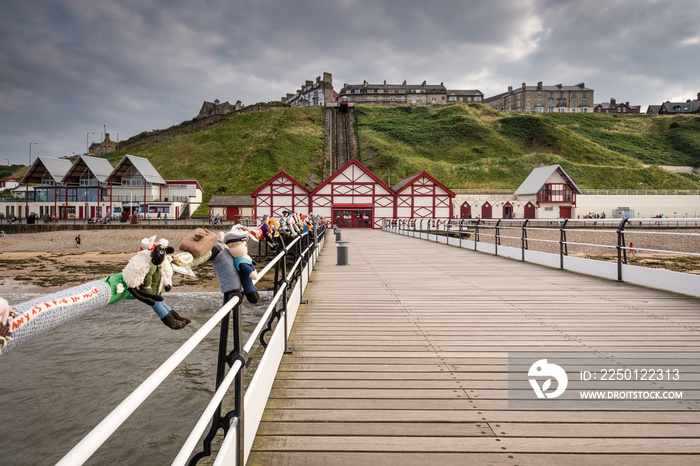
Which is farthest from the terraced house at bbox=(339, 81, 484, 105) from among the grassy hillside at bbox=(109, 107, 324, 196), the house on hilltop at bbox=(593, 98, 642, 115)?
the house on hilltop at bbox=(593, 98, 642, 115)

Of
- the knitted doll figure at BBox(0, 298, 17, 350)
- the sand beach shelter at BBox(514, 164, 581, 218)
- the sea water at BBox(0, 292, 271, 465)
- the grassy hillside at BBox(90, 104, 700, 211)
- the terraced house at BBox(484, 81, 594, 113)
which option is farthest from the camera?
the terraced house at BBox(484, 81, 594, 113)

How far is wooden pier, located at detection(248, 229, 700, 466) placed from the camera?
103 inches

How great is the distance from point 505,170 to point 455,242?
55965 mm

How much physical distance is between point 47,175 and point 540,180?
66.2 meters

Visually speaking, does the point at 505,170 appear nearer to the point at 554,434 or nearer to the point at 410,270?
the point at 410,270

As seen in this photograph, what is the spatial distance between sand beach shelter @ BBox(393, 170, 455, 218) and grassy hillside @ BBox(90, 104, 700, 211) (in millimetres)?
18831

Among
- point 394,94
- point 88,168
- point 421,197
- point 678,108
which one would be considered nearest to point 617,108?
point 678,108

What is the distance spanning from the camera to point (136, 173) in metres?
53.7

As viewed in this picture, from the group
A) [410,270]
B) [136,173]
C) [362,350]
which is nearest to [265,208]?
[136,173]

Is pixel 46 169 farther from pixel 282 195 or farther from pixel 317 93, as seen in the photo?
pixel 317 93

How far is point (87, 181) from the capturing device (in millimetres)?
53719

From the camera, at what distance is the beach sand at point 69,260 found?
2019 cm

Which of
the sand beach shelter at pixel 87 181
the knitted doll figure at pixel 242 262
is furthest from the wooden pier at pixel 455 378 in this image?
the sand beach shelter at pixel 87 181

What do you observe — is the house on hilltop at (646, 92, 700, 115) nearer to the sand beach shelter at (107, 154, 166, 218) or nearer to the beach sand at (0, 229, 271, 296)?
the sand beach shelter at (107, 154, 166, 218)
